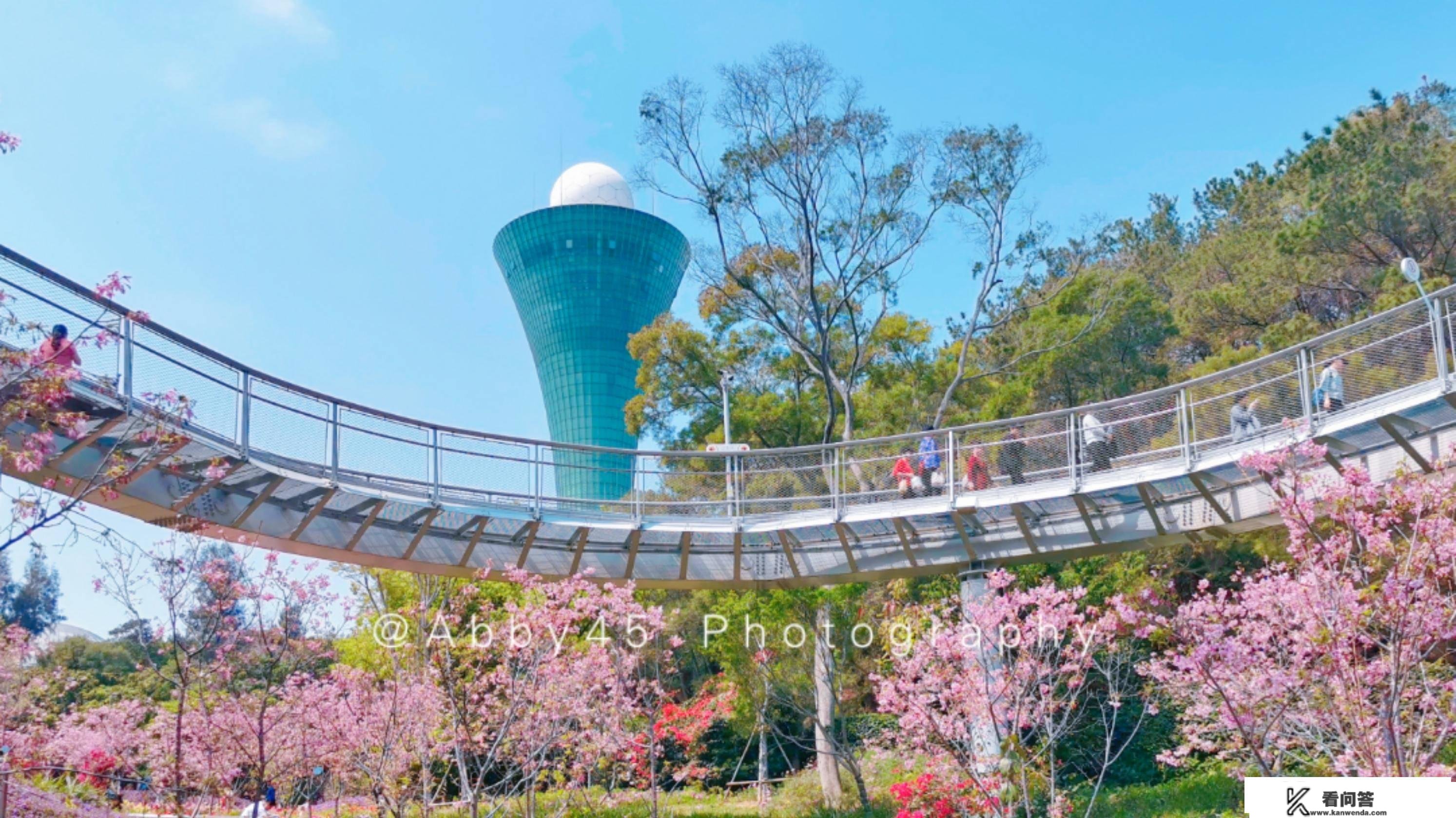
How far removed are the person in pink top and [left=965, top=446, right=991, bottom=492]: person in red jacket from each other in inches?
423

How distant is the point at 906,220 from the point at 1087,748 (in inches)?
494

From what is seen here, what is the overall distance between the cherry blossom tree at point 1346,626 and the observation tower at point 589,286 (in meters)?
63.1

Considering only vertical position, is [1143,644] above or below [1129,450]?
below

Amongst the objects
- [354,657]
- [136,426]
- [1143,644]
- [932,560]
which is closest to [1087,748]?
[1143,644]

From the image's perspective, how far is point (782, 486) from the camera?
1739 cm

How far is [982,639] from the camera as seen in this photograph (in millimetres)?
14352

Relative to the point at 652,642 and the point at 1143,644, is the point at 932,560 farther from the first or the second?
the point at 652,642

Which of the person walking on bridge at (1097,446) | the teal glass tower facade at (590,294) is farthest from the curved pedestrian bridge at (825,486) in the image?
the teal glass tower facade at (590,294)

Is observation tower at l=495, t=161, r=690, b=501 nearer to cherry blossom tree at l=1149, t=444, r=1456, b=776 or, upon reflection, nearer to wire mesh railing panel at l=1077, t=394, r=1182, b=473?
wire mesh railing panel at l=1077, t=394, r=1182, b=473

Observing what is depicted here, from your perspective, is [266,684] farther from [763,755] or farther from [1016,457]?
[763,755]

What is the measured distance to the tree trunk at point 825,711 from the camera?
19.9m

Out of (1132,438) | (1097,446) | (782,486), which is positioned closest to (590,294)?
(782,486)

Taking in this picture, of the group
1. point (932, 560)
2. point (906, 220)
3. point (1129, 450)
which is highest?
point (906, 220)

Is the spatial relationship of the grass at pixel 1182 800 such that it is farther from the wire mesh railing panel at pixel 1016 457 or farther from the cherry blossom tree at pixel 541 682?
the cherry blossom tree at pixel 541 682
